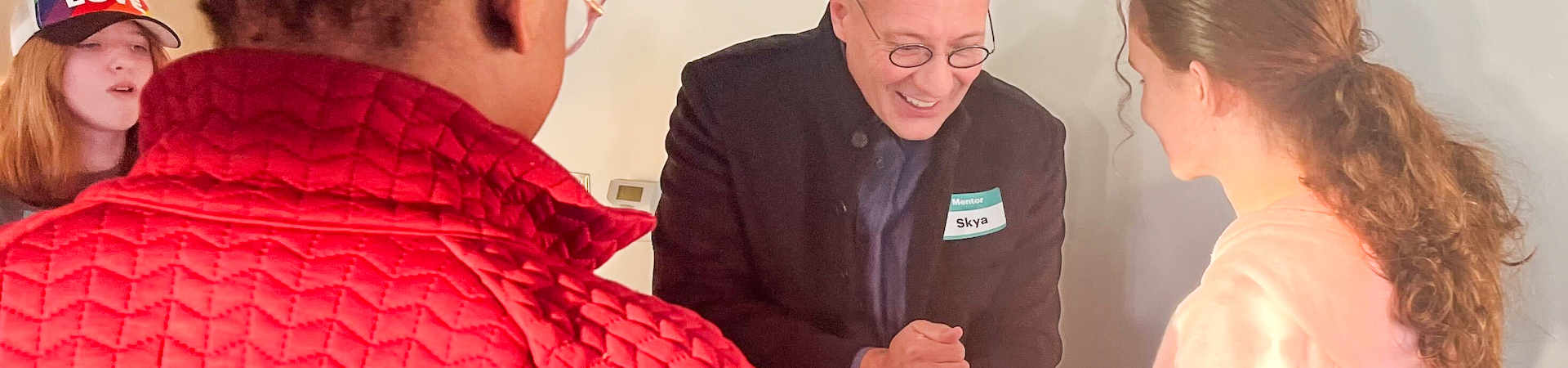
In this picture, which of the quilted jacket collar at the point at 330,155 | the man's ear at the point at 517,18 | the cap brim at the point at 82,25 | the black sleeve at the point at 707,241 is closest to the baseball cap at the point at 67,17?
the cap brim at the point at 82,25

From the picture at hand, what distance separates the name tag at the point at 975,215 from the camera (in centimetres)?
97

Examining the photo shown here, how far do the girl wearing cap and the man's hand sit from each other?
70 cm

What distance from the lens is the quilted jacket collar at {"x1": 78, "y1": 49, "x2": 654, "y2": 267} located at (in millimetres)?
656

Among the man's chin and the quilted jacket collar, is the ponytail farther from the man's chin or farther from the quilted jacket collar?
the quilted jacket collar

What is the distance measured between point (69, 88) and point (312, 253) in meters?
0.43

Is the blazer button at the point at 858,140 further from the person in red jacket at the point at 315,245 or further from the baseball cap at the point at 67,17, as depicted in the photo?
the baseball cap at the point at 67,17

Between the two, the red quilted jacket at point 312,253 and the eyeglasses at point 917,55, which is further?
the eyeglasses at point 917,55

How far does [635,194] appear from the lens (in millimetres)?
893

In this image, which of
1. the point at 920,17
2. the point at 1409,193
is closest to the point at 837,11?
the point at 920,17

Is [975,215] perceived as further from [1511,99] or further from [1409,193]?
[1511,99]

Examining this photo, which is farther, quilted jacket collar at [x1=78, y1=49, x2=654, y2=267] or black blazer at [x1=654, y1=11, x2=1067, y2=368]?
black blazer at [x1=654, y1=11, x2=1067, y2=368]

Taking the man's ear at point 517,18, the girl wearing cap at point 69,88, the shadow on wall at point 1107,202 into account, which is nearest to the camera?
the man's ear at point 517,18

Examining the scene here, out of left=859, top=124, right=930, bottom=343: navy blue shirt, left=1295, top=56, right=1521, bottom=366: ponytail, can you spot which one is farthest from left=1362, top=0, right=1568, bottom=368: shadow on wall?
left=859, top=124, right=930, bottom=343: navy blue shirt

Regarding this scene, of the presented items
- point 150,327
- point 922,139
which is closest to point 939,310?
point 922,139
